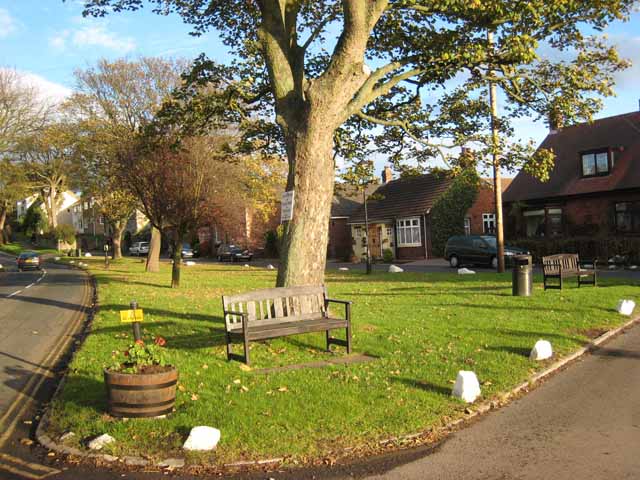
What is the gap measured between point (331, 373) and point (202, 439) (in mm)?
2595

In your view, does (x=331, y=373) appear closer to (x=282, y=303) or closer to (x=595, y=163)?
(x=282, y=303)

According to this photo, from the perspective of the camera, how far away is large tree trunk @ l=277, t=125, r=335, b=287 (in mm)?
9984

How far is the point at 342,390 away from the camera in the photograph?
6.73 metres

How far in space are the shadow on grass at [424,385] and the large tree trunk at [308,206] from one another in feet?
10.7

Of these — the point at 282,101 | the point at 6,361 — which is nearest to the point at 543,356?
the point at 282,101

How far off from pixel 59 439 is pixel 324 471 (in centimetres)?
267

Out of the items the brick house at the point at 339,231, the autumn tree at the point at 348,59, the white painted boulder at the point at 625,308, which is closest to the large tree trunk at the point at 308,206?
the autumn tree at the point at 348,59

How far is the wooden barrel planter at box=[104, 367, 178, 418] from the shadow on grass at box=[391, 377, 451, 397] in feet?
8.96

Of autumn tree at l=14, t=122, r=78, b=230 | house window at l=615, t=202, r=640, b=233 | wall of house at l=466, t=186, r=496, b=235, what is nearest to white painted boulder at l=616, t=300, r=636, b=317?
house window at l=615, t=202, r=640, b=233

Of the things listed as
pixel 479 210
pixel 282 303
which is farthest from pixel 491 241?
pixel 282 303

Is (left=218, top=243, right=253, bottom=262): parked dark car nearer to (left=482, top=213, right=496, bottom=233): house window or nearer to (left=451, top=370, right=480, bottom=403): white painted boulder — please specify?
(left=482, top=213, right=496, bottom=233): house window

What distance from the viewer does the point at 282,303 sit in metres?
9.08

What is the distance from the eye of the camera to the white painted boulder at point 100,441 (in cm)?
540

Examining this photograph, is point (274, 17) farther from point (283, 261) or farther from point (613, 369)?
point (613, 369)
